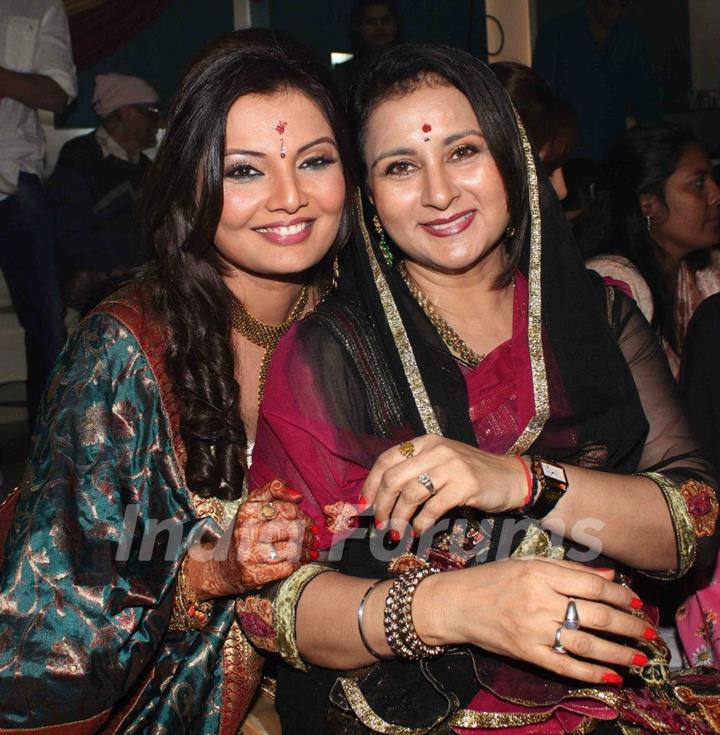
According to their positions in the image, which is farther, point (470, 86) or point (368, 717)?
point (470, 86)

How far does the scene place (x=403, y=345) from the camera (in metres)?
1.98

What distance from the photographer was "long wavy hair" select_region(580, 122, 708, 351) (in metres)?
4.21

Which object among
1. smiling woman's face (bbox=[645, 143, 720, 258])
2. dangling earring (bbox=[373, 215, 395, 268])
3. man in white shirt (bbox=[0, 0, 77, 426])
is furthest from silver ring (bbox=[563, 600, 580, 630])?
man in white shirt (bbox=[0, 0, 77, 426])

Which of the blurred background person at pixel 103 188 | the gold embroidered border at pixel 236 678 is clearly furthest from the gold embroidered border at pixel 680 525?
the blurred background person at pixel 103 188

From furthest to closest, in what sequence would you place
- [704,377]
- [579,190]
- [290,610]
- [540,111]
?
[579,190] → [540,111] → [704,377] → [290,610]

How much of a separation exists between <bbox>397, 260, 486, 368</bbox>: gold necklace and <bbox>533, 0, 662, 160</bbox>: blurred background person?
4.44 metres

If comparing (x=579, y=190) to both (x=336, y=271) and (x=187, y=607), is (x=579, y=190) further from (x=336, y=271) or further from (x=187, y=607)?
(x=187, y=607)

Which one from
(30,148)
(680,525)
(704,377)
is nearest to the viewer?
(680,525)

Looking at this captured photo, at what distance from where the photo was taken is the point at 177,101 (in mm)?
2139

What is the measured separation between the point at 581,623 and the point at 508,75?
6.60 ft

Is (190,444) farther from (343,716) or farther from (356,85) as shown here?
(356,85)

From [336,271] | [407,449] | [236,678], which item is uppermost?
[336,271]

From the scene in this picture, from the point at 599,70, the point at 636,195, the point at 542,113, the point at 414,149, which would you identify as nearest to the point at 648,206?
the point at 636,195

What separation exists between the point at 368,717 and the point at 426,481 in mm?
420
